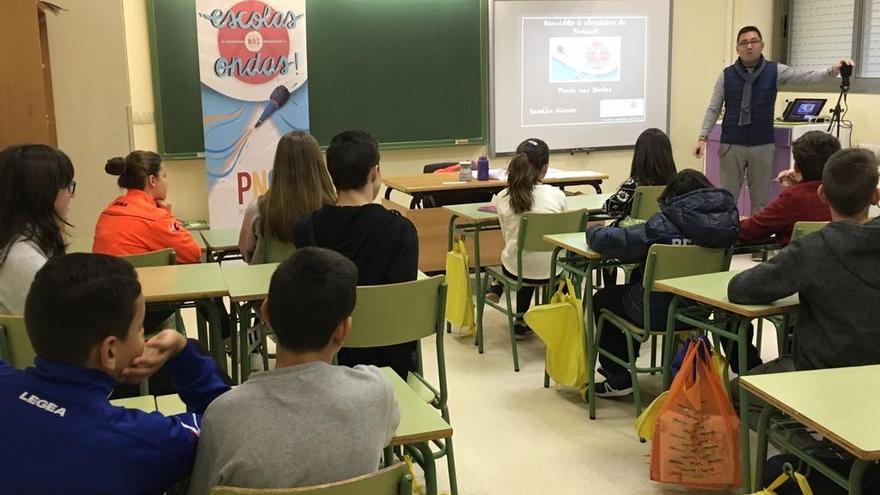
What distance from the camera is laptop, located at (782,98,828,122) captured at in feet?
24.0

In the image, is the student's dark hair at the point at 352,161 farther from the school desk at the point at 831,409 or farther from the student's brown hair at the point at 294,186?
the school desk at the point at 831,409

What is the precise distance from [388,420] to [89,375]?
1.83ft

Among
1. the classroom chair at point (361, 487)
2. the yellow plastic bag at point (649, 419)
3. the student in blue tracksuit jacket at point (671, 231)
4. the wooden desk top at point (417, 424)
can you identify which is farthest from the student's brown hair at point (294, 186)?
the classroom chair at point (361, 487)

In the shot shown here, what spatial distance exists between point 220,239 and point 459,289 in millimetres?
1324

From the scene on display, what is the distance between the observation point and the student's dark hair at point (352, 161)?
306 cm

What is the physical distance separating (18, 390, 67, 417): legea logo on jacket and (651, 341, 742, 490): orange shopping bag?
2024 mm

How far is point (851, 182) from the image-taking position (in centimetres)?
272

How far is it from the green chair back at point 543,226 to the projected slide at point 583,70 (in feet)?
11.2

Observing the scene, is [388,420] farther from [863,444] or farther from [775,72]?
[775,72]

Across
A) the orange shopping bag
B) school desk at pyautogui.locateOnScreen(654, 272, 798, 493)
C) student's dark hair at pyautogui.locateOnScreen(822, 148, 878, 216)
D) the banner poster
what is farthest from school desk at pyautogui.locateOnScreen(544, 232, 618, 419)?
the banner poster

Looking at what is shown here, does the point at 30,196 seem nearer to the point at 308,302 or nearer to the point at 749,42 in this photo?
the point at 308,302

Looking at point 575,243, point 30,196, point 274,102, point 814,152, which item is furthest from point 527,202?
point 274,102

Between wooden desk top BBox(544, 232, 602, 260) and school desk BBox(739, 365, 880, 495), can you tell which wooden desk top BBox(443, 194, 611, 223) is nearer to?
wooden desk top BBox(544, 232, 602, 260)

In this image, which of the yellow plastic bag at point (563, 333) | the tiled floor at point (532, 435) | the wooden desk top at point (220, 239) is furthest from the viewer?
the wooden desk top at point (220, 239)
